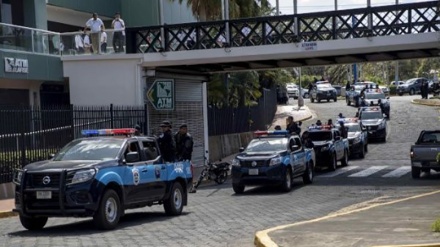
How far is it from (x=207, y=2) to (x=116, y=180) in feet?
91.5

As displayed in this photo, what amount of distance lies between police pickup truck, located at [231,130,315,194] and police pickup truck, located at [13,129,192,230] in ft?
20.9

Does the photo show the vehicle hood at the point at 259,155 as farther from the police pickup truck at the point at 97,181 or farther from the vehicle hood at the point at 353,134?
the vehicle hood at the point at 353,134

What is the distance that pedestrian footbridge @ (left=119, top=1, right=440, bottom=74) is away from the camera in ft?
93.5

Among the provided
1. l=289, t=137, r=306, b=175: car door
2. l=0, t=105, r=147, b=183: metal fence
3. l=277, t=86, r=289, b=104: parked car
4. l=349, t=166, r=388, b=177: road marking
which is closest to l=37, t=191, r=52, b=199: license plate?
l=0, t=105, r=147, b=183: metal fence

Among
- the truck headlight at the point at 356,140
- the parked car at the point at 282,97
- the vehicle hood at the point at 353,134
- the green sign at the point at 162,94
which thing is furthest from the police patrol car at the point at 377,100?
the green sign at the point at 162,94

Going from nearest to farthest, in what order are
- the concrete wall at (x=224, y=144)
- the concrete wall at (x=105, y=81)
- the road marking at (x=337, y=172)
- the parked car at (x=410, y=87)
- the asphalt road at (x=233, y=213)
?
the asphalt road at (x=233, y=213) → the road marking at (x=337, y=172) → the concrete wall at (x=105, y=81) → the concrete wall at (x=224, y=144) → the parked car at (x=410, y=87)

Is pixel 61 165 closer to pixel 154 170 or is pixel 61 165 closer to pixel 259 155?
pixel 154 170

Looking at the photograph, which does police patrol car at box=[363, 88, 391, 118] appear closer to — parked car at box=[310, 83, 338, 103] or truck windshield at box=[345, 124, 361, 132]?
parked car at box=[310, 83, 338, 103]

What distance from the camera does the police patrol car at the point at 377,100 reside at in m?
56.0

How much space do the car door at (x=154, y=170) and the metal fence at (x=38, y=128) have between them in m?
7.14

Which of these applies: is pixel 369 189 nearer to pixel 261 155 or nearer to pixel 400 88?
pixel 261 155

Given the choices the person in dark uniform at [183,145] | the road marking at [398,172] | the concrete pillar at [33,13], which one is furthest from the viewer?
the concrete pillar at [33,13]

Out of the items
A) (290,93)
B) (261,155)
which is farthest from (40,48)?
(290,93)

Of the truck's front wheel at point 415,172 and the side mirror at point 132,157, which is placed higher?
the side mirror at point 132,157
